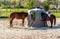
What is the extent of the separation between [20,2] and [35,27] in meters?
23.0

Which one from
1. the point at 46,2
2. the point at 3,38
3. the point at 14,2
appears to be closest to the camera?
the point at 3,38

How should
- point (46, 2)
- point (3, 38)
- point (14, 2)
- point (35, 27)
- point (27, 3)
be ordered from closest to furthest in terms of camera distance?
1. point (3, 38)
2. point (35, 27)
3. point (27, 3)
4. point (46, 2)
5. point (14, 2)

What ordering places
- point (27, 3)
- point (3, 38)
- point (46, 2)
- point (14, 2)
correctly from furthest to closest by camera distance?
point (14, 2) < point (46, 2) < point (27, 3) < point (3, 38)

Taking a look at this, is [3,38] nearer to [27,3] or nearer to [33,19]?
[33,19]

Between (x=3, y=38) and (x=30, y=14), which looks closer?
(x=3, y=38)

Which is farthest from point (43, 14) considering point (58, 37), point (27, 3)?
point (27, 3)

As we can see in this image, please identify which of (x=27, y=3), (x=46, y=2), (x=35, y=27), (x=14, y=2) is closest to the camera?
(x=35, y=27)

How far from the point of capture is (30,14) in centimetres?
1237

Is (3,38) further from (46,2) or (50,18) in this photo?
(46,2)

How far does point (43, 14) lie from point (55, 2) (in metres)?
22.7

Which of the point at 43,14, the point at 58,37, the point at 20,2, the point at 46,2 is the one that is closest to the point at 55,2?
the point at 46,2

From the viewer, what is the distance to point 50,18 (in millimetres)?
12258

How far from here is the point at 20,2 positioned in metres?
34.7

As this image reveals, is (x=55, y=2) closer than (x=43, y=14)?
No
